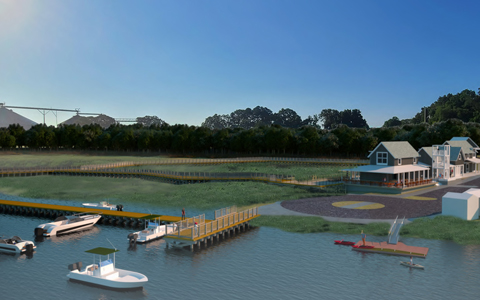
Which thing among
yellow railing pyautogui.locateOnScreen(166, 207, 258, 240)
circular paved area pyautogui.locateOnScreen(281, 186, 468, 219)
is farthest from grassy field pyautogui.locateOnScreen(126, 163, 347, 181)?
yellow railing pyautogui.locateOnScreen(166, 207, 258, 240)

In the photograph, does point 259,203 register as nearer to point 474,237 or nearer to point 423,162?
point 474,237

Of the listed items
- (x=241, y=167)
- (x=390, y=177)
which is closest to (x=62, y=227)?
(x=390, y=177)

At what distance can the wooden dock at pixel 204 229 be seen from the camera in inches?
1692

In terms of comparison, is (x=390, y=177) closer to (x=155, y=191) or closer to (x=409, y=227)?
(x=409, y=227)

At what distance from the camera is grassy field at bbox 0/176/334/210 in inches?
2721

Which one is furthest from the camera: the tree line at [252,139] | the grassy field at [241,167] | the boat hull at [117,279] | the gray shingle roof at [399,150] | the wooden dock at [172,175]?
the tree line at [252,139]

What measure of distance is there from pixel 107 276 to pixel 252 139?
143303 mm

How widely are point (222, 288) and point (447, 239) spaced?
25.2 m

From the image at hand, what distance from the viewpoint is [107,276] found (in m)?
33.6

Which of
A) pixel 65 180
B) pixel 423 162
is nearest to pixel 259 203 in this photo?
pixel 423 162

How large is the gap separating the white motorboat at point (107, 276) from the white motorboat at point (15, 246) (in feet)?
32.9

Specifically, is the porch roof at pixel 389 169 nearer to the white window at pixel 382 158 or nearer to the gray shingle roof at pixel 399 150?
the white window at pixel 382 158

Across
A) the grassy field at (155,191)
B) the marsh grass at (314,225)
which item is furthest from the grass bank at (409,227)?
the grassy field at (155,191)

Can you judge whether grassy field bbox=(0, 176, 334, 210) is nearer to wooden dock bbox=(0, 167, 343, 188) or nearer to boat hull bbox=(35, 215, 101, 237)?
wooden dock bbox=(0, 167, 343, 188)
